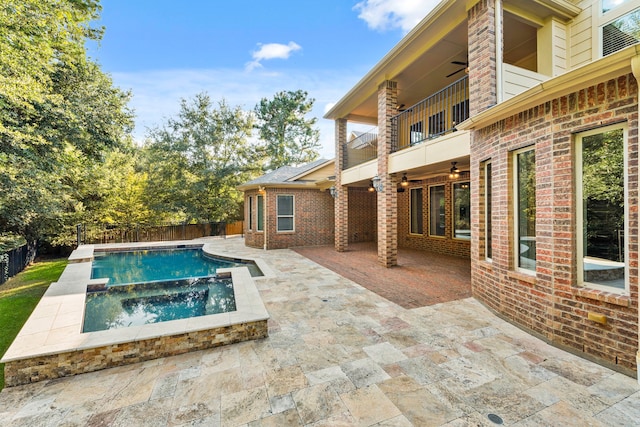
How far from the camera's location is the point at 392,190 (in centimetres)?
796

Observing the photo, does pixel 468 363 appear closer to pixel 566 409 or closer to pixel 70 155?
pixel 566 409

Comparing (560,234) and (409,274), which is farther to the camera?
(409,274)

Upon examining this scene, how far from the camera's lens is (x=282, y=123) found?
2478 centimetres

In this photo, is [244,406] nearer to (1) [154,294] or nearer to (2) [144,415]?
(2) [144,415]

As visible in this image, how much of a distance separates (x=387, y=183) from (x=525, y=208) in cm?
426

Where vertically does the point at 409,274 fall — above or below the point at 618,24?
below

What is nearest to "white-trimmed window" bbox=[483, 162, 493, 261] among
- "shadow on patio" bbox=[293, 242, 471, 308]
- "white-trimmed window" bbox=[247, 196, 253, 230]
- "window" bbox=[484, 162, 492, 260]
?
"window" bbox=[484, 162, 492, 260]

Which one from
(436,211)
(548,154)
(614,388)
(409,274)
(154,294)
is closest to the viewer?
(614,388)

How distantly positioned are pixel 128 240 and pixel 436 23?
17.4 metres

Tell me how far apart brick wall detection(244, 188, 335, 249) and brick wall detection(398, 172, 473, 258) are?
129 inches

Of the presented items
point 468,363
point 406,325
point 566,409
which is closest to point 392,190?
point 406,325

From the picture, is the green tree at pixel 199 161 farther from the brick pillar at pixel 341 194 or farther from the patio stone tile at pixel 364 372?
the patio stone tile at pixel 364 372

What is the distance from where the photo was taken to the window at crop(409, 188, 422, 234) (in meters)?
10.9

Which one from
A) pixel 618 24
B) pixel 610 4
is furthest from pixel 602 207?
pixel 610 4
